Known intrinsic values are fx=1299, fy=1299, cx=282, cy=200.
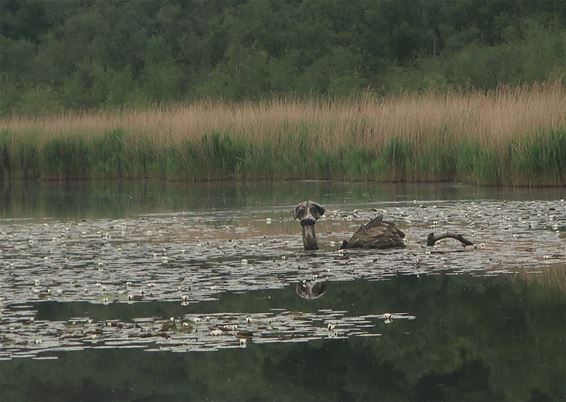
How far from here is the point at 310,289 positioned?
38.2ft

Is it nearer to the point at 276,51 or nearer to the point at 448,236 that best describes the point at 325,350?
the point at 448,236

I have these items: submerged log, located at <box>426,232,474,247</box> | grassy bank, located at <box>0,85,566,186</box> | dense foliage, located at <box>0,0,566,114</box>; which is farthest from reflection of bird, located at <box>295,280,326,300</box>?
dense foliage, located at <box>0,0,566,114</box>

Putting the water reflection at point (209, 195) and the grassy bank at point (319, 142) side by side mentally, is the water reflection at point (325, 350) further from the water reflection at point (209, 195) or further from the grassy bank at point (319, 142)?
the grassy bank at point (319, 142)

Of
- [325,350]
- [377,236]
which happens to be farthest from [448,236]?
[325,350]

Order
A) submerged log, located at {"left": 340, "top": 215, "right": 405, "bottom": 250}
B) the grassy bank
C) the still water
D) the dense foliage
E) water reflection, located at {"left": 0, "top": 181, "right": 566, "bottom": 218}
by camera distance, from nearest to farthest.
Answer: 1. the still water
2. submerged log, located at {"left": 340, "top": 215, "right": 405, "bottom": 250}
3. water reflection, located at {"left": 0, "top": 181, "right": 566, "bottom": 218}
4. the grassy bank
5. the dense foliage

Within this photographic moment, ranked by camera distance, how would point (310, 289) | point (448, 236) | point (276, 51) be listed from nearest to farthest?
point (310, 289) → point (448, 236) → point (276, 51)

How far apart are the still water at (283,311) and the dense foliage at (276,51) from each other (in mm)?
24009

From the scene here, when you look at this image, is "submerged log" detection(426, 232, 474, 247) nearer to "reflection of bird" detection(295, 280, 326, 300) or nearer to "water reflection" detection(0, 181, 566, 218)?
"reflection of bird" detection(295, 280, 326, 300)

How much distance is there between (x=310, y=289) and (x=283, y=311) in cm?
118

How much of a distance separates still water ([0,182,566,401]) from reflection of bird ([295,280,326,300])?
0.9 inches

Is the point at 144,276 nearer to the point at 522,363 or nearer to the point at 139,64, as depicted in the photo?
the point at 522,363

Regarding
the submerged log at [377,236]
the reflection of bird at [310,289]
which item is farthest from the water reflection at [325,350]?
the submerged log at [377,236]

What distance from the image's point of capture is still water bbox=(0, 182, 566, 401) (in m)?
8.05

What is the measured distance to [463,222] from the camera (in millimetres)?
17203
